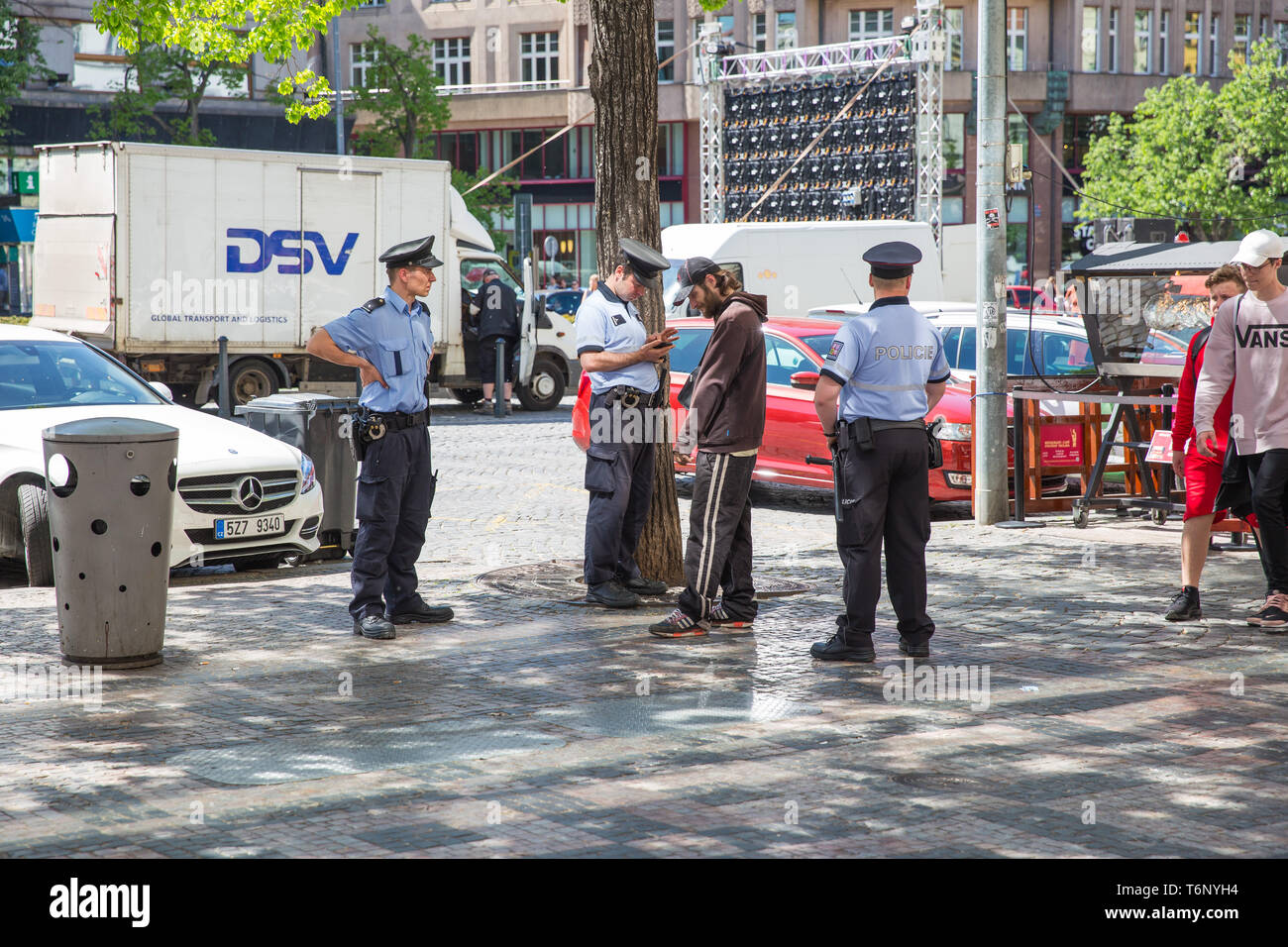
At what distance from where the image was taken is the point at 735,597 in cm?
795

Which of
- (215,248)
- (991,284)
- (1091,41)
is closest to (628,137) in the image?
(991,284)

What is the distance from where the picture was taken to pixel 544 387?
74.0 feet

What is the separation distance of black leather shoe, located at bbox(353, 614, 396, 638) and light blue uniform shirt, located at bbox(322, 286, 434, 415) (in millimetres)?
985

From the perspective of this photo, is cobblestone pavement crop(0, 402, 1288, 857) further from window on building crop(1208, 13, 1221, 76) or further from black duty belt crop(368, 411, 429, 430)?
window on building crop(1208, 13, 1221, 76)

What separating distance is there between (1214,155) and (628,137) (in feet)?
119

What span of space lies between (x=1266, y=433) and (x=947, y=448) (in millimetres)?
4581

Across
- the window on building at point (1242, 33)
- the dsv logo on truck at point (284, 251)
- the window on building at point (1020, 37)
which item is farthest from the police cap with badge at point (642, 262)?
the window on building at point (1242, 33)

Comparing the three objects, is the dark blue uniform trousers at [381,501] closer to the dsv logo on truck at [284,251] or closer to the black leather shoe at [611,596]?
the black leather shoe at [611,596]

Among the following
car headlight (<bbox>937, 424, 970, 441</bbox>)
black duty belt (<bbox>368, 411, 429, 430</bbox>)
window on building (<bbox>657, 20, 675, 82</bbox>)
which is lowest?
car headlight (<bbox>937, 424, 970, 441</bbox>)

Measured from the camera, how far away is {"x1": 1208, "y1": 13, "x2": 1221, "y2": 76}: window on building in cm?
5381

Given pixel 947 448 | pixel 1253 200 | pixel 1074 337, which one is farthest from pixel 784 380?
pixel 1253 200

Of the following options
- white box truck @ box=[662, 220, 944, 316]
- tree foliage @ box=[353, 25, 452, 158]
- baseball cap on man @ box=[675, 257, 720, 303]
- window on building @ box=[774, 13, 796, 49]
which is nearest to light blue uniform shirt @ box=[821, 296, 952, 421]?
baseball cap on man @ box=[675, 257, 720, 303]

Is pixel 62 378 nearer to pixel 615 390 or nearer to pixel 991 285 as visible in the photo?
pixel 615 390

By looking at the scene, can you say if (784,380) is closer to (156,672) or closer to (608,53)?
(608,53)
